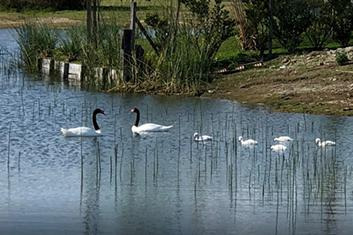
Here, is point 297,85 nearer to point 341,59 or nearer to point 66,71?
point 341,59

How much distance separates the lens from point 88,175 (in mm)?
17312

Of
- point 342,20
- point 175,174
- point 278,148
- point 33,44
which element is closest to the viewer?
point 175,174

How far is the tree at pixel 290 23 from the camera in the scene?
100 feet

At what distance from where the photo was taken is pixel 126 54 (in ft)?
93.0

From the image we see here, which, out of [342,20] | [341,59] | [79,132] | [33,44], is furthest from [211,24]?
[79,132]

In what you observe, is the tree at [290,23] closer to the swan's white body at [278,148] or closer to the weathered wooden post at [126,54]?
the weathered wooden post at [126,54]

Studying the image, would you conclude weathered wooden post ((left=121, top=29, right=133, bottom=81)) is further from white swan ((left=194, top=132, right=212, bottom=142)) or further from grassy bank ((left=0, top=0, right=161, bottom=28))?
grassy bank ((left=0, top=0, right=161, bottom=28))

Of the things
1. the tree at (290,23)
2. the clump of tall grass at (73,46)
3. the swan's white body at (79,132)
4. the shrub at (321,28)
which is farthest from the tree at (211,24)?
the swan's white body at (79,132)

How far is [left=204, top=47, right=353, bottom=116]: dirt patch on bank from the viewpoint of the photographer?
80.7 feet

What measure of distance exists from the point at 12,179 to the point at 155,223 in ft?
11.1

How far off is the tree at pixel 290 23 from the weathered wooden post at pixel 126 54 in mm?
4443

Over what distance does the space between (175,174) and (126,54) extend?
1118 centimetres

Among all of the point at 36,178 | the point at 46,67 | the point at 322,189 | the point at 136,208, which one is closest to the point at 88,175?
the point at 36,178

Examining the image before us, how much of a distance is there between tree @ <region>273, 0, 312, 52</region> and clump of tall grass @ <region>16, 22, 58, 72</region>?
22.0ft
